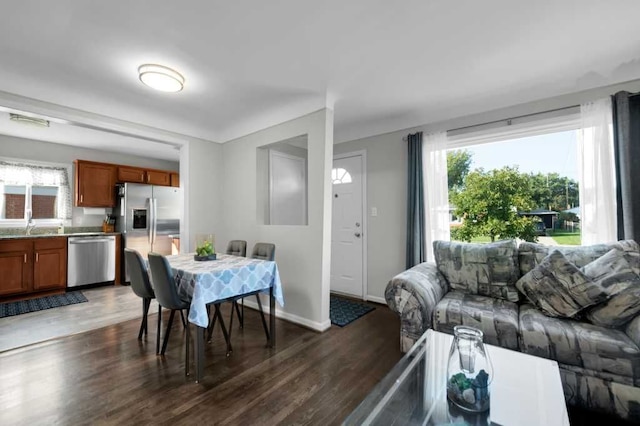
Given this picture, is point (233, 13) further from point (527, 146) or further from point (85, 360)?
point (527, 146)

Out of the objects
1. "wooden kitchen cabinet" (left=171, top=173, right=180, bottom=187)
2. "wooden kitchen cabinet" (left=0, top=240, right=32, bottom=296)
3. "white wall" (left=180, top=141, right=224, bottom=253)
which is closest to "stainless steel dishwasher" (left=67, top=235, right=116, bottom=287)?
"wooden kitchen cabinet" (left=0, top=240, right=32, bottom=296)

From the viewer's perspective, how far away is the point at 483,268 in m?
2.48

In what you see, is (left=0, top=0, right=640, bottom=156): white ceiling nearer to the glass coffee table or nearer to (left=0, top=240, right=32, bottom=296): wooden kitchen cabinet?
the glass coffee table

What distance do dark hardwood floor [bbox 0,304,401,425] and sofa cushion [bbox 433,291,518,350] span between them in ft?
1.90

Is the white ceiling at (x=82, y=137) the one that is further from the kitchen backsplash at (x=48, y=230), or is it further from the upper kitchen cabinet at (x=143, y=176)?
the kitchen backsplash at (x=48, y=230)

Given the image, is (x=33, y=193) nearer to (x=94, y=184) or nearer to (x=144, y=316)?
(x=94, y=184)

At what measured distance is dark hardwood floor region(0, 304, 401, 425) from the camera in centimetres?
167

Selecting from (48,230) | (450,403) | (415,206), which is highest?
(415,206)

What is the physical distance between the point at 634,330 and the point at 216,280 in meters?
2.75

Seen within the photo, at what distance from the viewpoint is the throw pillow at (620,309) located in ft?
5.67

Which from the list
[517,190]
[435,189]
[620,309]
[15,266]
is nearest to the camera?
[620,309]

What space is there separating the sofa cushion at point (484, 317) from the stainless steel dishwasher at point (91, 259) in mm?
5242

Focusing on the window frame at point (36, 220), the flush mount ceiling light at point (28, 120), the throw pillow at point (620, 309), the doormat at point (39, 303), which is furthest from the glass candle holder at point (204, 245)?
the window frame at point (36, 220)

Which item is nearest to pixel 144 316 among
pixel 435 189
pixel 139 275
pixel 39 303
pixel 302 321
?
Answer: pixel 139 275
